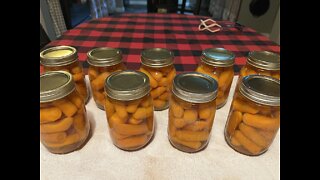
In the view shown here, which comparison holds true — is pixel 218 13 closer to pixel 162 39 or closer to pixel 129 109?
pixel 162 39

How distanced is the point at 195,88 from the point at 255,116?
0.39 feet

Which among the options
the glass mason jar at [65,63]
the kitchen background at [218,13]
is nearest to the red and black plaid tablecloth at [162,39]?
the glass mason jar at [65,63]

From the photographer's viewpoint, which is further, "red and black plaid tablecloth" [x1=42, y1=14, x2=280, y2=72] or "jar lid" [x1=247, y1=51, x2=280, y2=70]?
"red and black plaid tablecloth" [x1=42, y1=14, x2=280, y2=72]

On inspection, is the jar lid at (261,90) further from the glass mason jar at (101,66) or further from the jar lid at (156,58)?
the glass mason jar at (101,66)

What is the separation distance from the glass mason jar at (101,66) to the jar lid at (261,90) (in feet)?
0.93

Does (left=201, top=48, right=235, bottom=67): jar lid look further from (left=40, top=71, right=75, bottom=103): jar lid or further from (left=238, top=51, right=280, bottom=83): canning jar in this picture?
(left=40, top=71, right=75, bottom=103): jar lid

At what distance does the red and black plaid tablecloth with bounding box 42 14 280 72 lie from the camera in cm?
87

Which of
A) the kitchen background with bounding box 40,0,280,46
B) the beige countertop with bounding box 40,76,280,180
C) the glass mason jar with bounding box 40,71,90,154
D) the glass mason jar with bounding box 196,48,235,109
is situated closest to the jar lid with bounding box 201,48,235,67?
the glass mason jar with bounding box 196,48,235,109

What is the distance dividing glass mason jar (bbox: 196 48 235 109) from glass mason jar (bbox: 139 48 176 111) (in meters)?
0.09

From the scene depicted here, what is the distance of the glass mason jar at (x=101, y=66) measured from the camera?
1.54 feet

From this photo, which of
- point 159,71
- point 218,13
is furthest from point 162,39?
point 218,13

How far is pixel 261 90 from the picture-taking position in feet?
1.25

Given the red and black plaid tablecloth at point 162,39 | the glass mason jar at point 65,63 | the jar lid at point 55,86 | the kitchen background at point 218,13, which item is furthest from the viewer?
the kitchen background at point 218,13

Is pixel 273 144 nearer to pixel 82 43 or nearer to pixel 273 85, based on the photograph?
pixel 273 85
